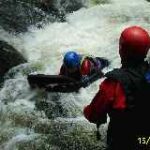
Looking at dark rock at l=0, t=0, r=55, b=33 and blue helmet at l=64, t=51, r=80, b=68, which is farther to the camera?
dark rock at l=0, t=0, r=55, b=33

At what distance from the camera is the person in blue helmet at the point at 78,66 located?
771cm

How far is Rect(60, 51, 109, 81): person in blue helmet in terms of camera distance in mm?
7707

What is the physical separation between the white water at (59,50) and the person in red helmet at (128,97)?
109 inches

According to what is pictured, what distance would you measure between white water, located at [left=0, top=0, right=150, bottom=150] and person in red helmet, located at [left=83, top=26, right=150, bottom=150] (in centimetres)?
276

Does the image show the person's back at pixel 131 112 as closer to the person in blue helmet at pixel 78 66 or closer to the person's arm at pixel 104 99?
the person's arm at pixel 104 99

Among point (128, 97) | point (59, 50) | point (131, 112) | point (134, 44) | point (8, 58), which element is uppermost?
point (59, 50)

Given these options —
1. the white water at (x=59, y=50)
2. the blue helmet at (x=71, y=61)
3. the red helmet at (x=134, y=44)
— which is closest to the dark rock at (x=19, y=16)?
the white water at (x=59, y=50)

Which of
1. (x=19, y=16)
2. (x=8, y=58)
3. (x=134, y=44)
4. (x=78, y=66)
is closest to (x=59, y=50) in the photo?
(x=8, y=58)

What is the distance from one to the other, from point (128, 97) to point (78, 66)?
421 cm

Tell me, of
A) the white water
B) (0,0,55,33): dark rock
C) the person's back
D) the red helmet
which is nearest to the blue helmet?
the white water

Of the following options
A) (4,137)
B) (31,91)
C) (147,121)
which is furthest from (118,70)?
(31,91)

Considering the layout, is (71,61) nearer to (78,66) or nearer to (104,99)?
(78,66)

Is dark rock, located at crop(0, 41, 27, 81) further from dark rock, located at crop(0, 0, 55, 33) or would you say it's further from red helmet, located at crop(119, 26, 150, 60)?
red helmet, located at crop(119, 26, 150, 60)

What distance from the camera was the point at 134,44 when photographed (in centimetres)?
367
